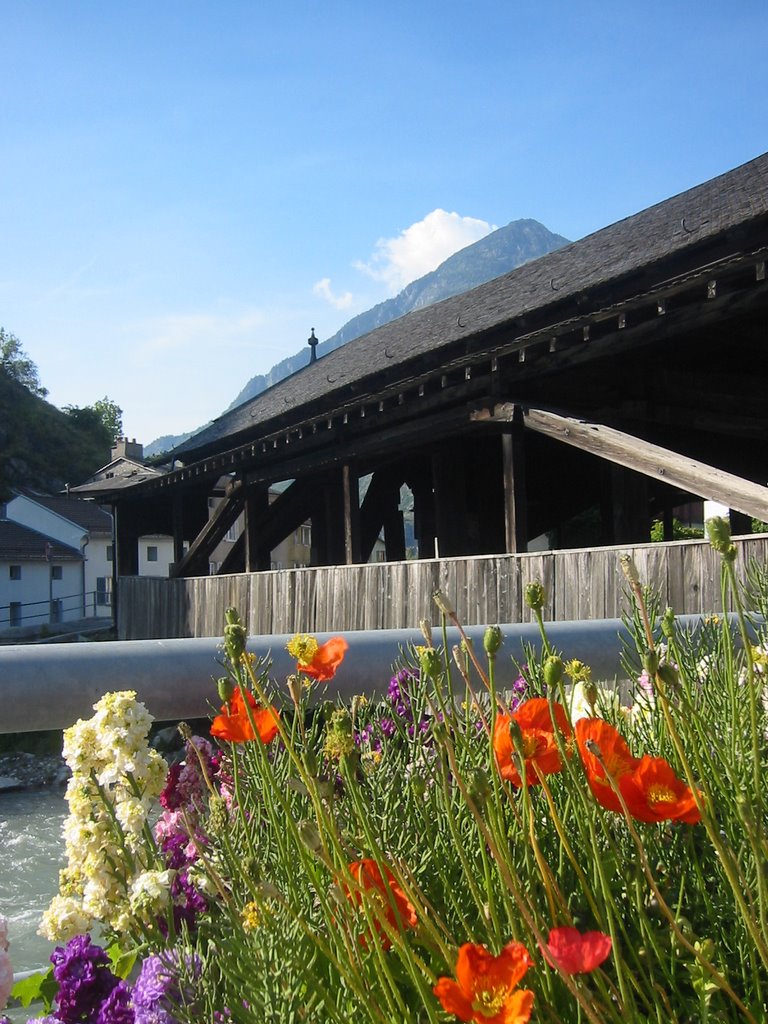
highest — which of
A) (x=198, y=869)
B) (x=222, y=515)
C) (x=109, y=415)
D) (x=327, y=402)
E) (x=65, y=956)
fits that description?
(x=109, y=415)

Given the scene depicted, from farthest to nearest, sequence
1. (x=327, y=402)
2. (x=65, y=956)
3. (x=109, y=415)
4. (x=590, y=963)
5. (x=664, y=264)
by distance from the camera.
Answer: (x=109, y=415), (x=327, y=402), (x=664, y=264), (x=65, y=956), (x=590, y=963)

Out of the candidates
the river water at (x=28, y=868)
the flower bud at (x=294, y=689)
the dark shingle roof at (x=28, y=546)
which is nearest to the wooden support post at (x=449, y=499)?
the river water at (x=28, y=868)

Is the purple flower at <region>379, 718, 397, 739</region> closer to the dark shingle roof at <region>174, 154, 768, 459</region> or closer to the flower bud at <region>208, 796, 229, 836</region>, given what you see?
the flower bud at <region>208, 796, 229, 836</region>

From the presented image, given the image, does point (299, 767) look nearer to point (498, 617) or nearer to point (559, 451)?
point (498, 617)

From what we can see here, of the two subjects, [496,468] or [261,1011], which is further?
[496,468]

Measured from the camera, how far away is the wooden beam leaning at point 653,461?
16.0 ft

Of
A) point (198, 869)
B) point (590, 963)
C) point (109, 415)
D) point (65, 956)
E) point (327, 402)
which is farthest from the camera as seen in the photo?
point (109, 415)

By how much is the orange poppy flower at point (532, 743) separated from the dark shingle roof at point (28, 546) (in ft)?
169

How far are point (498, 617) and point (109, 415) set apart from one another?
73.5 metres

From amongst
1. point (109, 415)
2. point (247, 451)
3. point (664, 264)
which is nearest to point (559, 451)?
point (247, 451)

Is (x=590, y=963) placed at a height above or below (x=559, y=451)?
below

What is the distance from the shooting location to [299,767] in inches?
26.9

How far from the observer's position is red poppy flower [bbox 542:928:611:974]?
50 centimetres

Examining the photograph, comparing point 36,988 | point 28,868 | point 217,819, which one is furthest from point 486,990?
point 28,868
